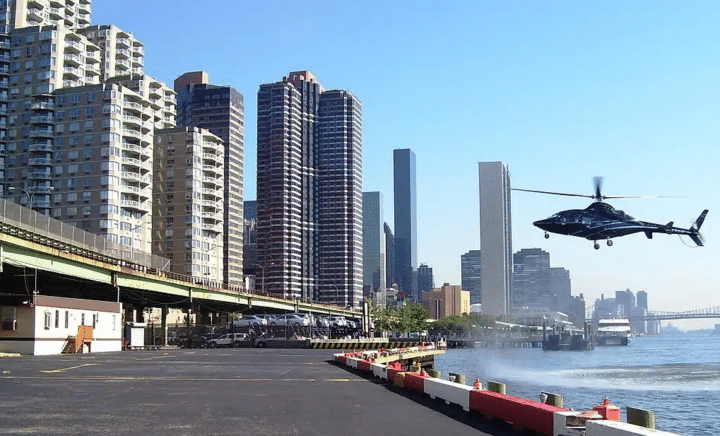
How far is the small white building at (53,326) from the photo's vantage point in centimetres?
6906

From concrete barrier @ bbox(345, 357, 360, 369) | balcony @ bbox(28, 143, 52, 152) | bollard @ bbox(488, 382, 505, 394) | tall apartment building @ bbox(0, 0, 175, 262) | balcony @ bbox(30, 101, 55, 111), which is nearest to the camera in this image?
bollard @ bbox(488, 382, 505, 394)

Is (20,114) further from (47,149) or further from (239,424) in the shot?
(239,424)

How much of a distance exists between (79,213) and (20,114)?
26.1 meters

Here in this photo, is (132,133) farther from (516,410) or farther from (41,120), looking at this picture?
(516,410)

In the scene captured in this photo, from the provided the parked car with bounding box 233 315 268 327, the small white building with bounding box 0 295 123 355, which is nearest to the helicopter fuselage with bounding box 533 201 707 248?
the small white building with bounding box 0 295 123 355

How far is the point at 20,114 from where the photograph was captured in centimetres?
17788

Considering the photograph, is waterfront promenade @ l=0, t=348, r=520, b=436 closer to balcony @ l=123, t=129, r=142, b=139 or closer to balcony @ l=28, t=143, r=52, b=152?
balcony @ l=123, t=129, r=142, b=139

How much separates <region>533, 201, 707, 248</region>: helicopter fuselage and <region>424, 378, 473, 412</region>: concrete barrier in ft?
201

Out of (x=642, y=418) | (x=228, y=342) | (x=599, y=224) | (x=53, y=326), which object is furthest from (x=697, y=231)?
(x=642, y=418)

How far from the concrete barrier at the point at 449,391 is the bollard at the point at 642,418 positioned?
360 inches

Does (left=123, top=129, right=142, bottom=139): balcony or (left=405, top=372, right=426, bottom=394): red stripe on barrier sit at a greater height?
(left=123, top=129, right=142, bottom=139): balcony

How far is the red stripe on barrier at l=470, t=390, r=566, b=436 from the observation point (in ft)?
60.5

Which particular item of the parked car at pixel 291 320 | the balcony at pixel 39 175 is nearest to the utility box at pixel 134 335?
the parked car at pixel 291 320

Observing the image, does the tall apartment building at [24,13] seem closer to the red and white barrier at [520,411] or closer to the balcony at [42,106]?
the balcony at [42,106]
